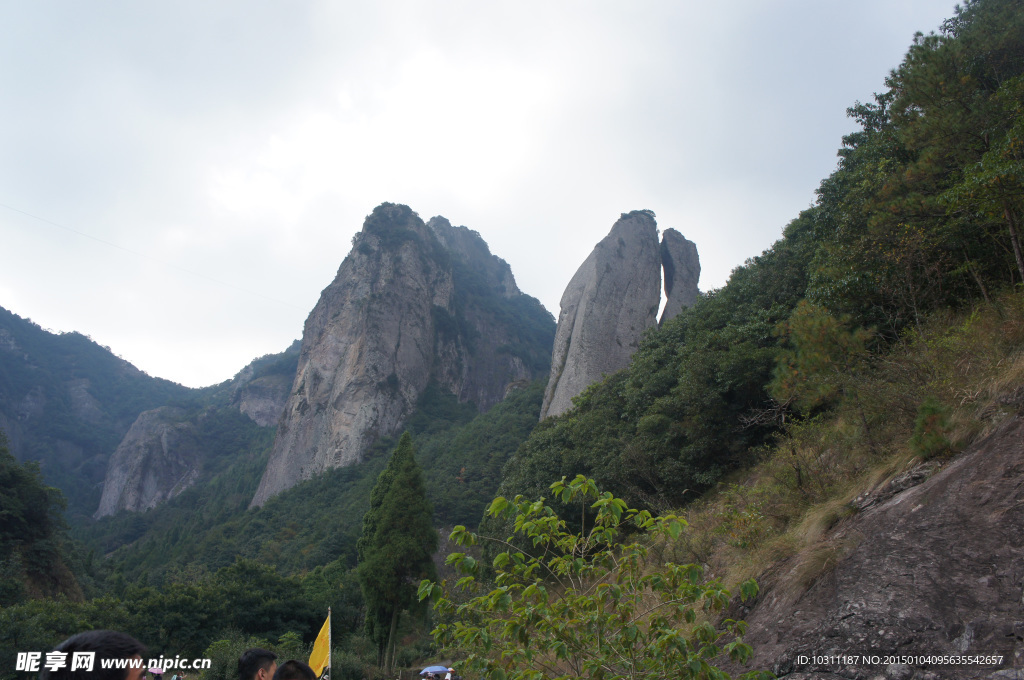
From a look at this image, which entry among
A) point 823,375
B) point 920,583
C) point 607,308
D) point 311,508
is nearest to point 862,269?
point 823,375

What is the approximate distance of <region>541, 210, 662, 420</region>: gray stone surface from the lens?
1490 inches

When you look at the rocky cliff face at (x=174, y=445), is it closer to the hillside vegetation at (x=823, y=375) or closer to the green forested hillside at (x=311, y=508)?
the green forested hillside at (x=311, y=508)

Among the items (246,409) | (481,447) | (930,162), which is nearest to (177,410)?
(246,409)

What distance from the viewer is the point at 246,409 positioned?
276ft

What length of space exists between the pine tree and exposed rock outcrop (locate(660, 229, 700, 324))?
30.4 meters

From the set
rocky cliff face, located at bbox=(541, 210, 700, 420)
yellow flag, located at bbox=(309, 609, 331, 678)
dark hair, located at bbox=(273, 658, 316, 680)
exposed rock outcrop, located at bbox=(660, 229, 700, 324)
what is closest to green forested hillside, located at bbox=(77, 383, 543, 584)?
rocky cliff face, located at bbox=(541, 210, 700, 420)

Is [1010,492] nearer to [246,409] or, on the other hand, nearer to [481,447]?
[481,447]

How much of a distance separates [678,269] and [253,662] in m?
46.3

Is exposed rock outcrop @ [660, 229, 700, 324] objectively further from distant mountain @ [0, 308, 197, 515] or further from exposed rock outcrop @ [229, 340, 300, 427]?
distant mountain @ [0, 308, 197, 515]

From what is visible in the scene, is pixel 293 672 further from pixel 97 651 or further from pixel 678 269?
pixel 678 269

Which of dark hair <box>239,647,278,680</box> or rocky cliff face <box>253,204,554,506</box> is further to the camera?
rocky cliff face <box>253,204,554,506</box>

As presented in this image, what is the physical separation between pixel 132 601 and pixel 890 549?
20.3 meters

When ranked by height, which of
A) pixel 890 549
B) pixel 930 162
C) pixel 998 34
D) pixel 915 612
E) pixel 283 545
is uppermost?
pixel 998 34

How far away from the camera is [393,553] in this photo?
1759cm
